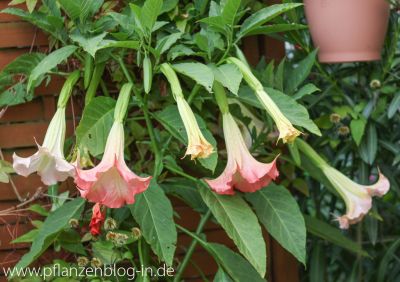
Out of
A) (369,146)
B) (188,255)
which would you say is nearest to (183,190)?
(188,255)

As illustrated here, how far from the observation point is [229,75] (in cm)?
144

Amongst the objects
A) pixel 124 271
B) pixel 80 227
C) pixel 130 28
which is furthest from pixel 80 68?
pixel 124 271

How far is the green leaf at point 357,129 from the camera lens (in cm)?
189

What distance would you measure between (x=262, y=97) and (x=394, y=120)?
0.81m

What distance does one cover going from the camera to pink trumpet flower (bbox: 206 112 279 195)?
1.43 m

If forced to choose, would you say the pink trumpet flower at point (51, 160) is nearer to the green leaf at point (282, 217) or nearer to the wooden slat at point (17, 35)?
the wooden slat at point (17, 35)

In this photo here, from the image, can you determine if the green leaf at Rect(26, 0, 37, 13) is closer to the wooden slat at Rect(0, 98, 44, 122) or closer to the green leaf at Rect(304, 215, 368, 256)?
the wooden slat at Rect(0, 98, 44, 122)

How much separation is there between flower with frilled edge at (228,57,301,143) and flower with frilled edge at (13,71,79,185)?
18.3 inches

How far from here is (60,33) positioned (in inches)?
64.8

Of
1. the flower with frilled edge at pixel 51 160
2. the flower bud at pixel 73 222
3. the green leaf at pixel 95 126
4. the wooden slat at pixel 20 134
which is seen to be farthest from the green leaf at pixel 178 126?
the wooden slat at pixel 20 134

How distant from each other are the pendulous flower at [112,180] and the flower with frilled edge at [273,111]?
32 cm

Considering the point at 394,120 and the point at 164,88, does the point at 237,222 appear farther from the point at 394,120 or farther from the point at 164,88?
the point at 394,120

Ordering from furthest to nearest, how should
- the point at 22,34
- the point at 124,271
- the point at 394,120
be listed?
Result: the point at 394,120 < the point at 22,34 < the point at 124,271

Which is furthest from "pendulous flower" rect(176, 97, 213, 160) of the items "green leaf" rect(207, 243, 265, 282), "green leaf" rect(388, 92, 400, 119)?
"green leaf" rect(388, 92, 400, 119)
